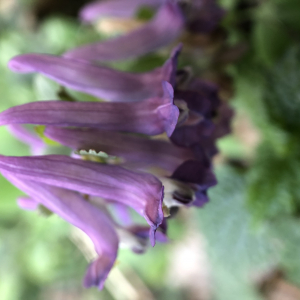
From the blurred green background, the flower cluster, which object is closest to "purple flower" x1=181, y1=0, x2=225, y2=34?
the blurred green background

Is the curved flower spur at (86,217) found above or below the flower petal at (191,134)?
below

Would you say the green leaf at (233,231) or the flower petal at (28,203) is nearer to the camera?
the flower petal at (28,203)

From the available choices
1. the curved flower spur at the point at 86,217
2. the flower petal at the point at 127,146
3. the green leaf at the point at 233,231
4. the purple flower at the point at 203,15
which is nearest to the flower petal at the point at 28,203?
the curved flower spur at the point at 86,217

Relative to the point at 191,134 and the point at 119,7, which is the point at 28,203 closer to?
the point at 191,134

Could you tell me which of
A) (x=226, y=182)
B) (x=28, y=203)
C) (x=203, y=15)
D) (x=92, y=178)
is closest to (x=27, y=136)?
(x=28, y=203)

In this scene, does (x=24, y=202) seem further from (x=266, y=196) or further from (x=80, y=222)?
(x=266, y=196)

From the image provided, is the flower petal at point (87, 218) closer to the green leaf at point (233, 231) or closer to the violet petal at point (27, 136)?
the violet petal at point (27, 136)
